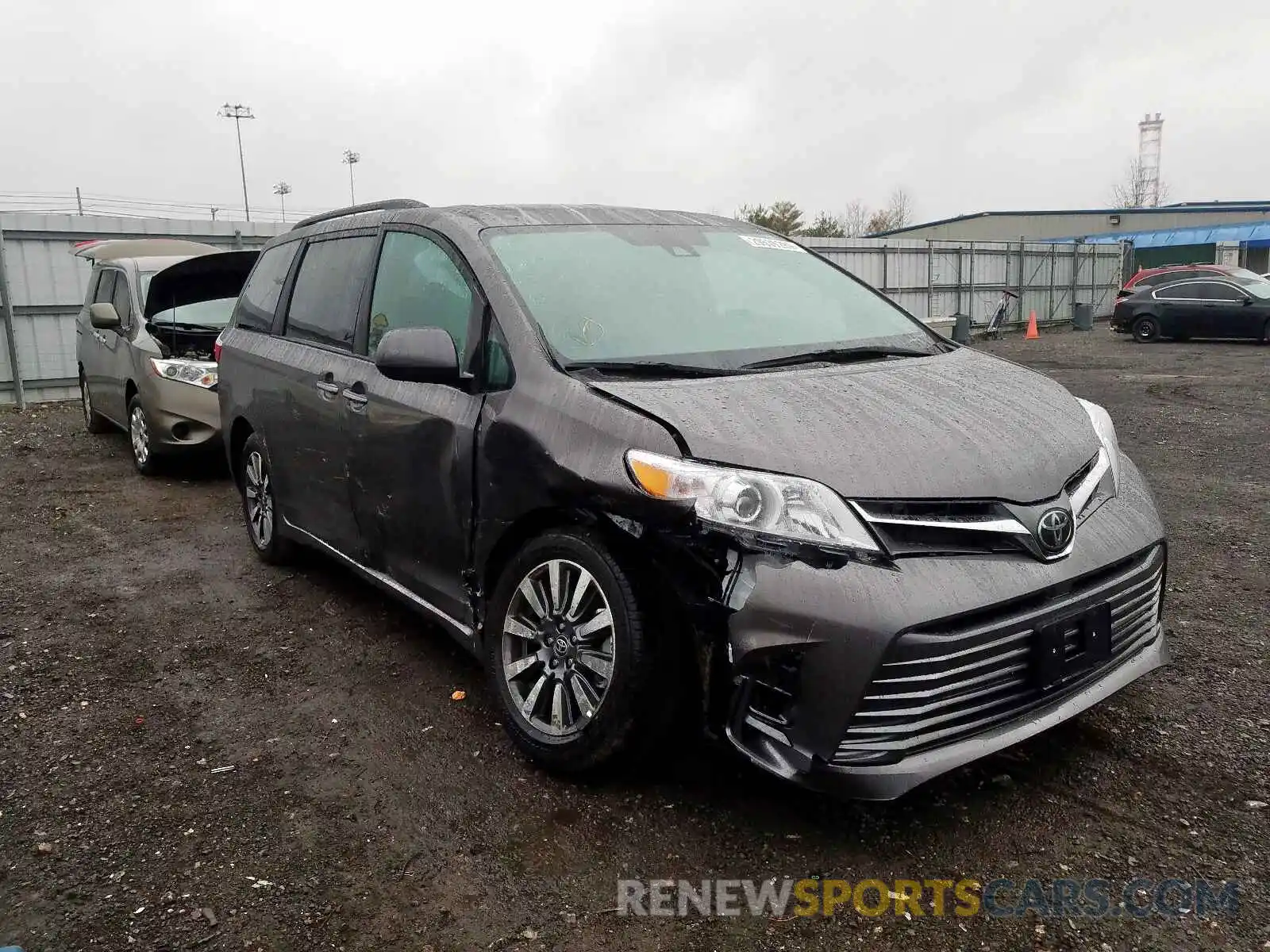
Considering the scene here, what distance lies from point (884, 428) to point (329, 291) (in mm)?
2730

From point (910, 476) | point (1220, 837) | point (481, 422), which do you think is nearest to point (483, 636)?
point (481, 422)

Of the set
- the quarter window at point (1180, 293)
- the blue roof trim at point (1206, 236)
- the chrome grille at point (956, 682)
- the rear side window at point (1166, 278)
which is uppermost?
the blue roof trim at point (1206, 236)

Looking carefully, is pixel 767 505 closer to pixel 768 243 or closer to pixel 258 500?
pixel 768 243

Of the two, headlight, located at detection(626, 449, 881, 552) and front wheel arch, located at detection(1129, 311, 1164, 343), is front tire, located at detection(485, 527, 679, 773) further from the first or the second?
front wheel arch, located at detection(1129, 311, 1164, 343)

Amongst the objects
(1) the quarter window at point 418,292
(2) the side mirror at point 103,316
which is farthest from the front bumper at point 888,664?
(2) the side mirror at point 103,316

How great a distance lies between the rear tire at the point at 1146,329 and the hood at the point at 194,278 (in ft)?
64.9

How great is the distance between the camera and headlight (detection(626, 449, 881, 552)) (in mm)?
2471

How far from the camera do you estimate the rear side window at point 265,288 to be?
500 cm

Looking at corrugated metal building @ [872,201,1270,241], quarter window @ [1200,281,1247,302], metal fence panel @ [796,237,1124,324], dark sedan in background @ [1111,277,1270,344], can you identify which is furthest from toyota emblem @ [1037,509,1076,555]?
corrugated metal building @ [872,201,1270,241]

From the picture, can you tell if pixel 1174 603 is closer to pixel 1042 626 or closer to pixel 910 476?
pixel 1042 626

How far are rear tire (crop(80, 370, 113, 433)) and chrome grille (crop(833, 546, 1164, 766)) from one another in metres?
9.54

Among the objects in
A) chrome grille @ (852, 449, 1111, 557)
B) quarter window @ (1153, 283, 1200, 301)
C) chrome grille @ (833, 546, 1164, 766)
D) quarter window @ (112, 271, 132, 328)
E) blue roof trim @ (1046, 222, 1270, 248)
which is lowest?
chrome grille @ (833, 546, 1164, 766)

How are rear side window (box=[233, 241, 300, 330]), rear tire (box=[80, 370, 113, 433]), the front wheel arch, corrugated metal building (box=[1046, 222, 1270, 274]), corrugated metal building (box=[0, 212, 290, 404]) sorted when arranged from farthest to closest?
corrugated metal building (box=[1046, 222, 1270, 274]) → the front wheel arch → corrugated metal building (box=[0, 212, 290, 404]) → rear tire (box=[80, 370, 113, 433]) → rear side window (box=[233, 241, 300, 330])

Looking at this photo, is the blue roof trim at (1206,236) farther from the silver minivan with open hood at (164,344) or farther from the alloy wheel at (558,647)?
the alloy wheel at (558,647)
